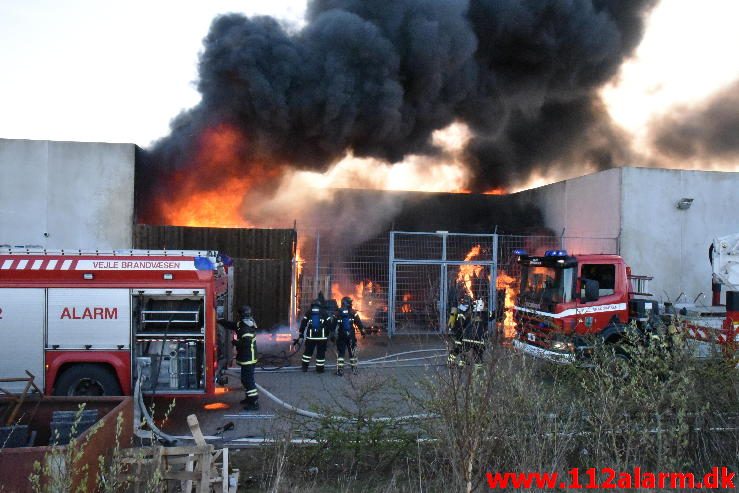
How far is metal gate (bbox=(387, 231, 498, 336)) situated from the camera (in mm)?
12578

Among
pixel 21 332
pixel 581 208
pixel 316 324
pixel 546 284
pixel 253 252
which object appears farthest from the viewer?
pixel 581 208

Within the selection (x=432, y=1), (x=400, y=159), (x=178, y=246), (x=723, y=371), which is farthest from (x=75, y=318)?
(x=432, y=1)

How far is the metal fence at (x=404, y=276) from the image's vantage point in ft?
41.4

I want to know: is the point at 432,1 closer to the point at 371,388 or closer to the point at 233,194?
the point at 233,194

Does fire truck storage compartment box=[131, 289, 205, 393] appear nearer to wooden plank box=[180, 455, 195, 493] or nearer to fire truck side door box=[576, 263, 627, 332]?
wooden plank box=[180, 455, 195, 493]

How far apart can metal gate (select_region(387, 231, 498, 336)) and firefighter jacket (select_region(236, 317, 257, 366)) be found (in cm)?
555

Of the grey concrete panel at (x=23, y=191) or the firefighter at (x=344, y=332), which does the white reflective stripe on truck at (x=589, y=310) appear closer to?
the firefighter at (x=344, y=332)

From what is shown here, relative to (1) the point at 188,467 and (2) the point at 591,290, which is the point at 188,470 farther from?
(2) the point at 591,290

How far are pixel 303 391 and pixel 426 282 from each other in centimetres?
585

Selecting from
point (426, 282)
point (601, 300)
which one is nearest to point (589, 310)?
point (601, 300)

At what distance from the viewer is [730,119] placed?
19047 millimetres

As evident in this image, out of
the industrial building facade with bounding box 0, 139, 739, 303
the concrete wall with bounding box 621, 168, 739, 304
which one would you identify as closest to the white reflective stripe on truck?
the industrial building facade with bounding box 0, 139, 739, 303

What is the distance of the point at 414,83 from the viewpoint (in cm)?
1656

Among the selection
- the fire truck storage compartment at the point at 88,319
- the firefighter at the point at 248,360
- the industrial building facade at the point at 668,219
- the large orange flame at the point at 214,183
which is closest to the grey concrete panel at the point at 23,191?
the large orange flame at the point at 214,183
